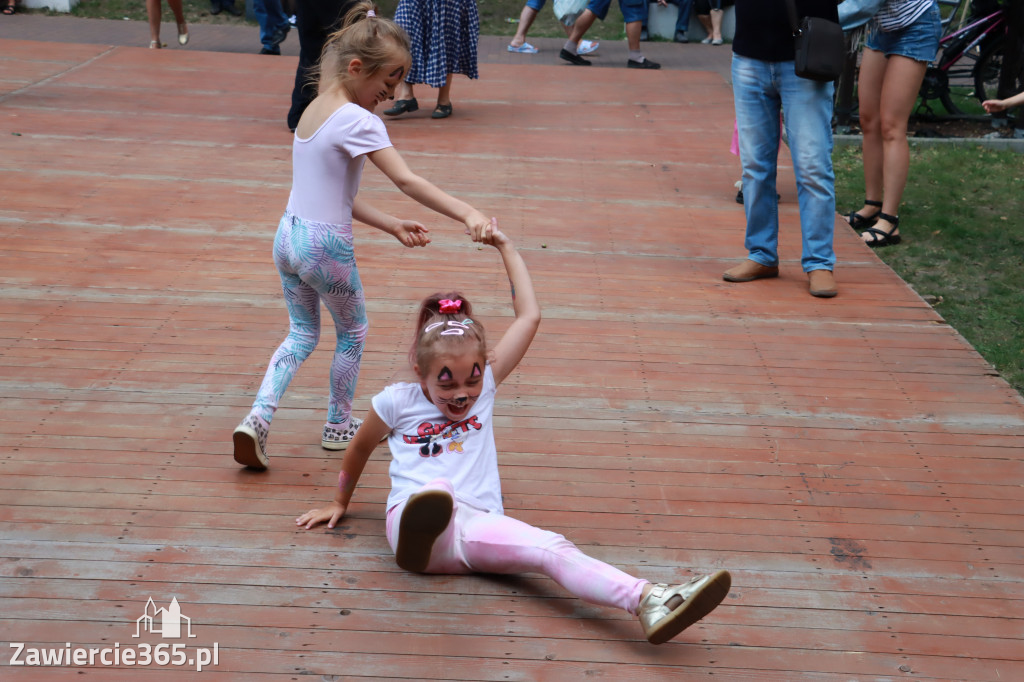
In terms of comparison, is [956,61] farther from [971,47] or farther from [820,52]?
[820,52]

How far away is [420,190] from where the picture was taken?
303 cm

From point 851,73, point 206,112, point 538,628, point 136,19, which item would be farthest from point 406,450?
point 136,19

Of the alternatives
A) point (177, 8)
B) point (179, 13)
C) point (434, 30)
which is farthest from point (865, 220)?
point (179, 13)

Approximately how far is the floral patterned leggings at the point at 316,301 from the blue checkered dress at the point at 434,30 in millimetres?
5348

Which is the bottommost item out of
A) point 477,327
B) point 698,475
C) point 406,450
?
point 698,475

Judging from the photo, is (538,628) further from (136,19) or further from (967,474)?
(136,19)

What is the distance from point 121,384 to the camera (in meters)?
3.97

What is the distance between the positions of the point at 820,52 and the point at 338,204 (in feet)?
9.18

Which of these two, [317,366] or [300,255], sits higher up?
[300,255]

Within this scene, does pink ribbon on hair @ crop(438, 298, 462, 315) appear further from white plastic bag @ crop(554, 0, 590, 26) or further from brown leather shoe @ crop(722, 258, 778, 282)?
white plastic bag @ crop(554, 0, 590, 26)

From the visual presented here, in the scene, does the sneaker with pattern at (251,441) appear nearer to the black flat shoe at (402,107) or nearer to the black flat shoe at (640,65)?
the black flat shoe at (402,107)

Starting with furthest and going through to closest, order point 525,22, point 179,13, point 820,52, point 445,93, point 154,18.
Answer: point 525,22, point 179,13, point 154,18, point 445,93, point 820,52

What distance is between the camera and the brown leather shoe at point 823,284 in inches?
202

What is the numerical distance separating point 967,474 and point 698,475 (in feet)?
3.21
